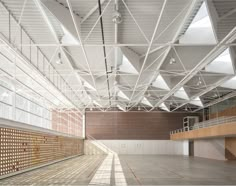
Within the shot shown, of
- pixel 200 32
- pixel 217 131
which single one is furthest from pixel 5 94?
pixel 217 131

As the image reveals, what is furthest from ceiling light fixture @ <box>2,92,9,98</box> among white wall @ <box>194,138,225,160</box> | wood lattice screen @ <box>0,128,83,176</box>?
white wall @ <box>194,138,225,160</box>

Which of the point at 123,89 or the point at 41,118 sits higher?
the point at 123,89

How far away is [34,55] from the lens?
28.8 meters

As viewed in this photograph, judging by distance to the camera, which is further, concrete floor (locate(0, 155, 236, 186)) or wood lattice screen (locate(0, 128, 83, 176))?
wood lattice screen (locate(0, 128, 83, 176))

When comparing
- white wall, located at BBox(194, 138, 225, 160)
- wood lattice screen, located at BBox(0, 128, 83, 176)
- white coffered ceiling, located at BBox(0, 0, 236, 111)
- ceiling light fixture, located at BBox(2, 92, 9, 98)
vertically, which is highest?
white coffered ceiling, located at BBox(0, 0, 236, 111)

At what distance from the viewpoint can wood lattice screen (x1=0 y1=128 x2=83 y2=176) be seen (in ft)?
66.5

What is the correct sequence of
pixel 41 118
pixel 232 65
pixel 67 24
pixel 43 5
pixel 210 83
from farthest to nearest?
pixel 41 118 → pixel 210 83 → pixel 232 65 → pixel 67 24 → pixel 43 5

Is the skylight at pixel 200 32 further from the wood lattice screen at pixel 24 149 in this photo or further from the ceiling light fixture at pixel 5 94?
the ceiling light fixture at pixel 5 94

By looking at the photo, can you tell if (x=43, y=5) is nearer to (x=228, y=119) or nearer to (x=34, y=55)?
(x=34, y=55)

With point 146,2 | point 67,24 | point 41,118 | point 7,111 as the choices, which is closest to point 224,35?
point 146,2

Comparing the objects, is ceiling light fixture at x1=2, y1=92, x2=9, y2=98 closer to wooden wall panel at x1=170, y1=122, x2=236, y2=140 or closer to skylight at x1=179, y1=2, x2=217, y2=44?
skylight at x1=179, y1=2, x2=217, y2=44

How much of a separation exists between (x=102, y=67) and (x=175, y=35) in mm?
11714

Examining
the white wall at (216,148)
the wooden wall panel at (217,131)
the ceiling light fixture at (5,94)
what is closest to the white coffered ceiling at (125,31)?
the ceiling light fixture at (5,94)

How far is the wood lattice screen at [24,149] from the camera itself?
2026 centimetres
